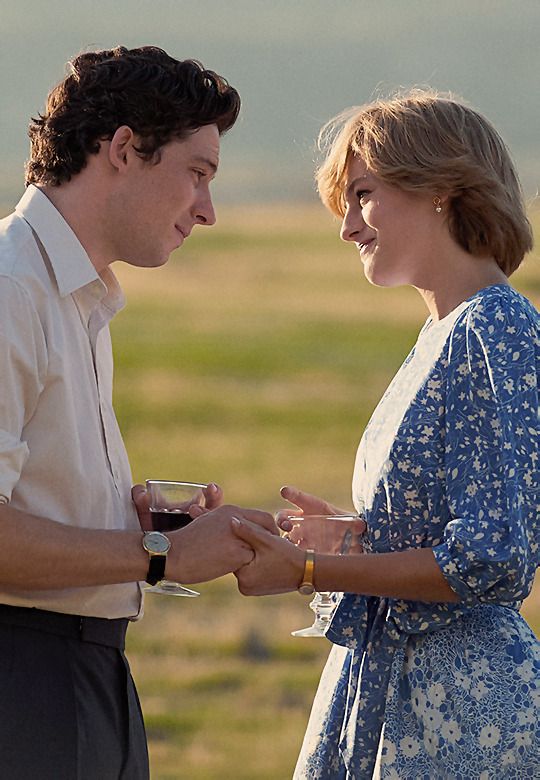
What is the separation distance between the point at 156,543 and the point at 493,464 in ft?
2.38

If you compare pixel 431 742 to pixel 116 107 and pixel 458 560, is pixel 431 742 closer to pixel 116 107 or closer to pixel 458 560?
pixel 458 560

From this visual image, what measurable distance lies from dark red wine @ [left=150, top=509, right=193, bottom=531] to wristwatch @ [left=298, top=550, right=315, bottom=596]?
0.97 feet

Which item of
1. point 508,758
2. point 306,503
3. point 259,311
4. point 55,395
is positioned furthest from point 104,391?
point 259,311

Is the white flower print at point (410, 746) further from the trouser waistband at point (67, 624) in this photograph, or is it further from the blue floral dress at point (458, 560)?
the trouser waistband at point (67, 624)

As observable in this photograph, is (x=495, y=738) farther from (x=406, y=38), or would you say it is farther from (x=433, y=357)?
(x=406, y=38)

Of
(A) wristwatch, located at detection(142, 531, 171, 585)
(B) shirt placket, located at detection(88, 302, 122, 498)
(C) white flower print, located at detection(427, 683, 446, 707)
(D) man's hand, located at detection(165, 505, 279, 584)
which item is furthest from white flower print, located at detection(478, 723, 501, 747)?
(B) shirt placket, located at detection(88, 302, 122, 498)

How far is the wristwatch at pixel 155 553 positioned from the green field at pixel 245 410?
1.17 m

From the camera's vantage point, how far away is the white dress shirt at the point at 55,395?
8.78 feet

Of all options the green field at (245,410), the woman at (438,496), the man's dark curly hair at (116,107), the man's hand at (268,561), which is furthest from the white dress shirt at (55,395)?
the green field at (245,410)

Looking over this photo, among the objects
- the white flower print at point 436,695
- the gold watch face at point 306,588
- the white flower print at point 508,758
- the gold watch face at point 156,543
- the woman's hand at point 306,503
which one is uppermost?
the woman's hand at point 306,503

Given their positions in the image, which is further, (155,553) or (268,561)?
(268,561)

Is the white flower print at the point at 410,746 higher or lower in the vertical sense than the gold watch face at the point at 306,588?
lower

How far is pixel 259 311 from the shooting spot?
41125 millimetres

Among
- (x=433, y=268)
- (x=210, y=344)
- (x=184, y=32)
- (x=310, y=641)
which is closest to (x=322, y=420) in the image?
(x=210, y=344)
